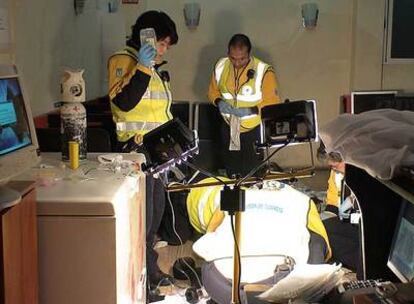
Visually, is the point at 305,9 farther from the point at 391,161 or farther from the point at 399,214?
the point at 391,161

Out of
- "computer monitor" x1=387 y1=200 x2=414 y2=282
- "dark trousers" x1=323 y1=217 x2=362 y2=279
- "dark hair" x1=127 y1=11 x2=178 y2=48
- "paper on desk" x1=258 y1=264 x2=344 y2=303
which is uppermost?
"dark hair" x1=127 y1=11 x2=178 y2=48

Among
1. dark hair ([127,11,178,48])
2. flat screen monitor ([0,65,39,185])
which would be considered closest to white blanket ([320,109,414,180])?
flat screen monitor ([0,65,39,185])

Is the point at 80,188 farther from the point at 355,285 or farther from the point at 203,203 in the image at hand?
the point at 203,203

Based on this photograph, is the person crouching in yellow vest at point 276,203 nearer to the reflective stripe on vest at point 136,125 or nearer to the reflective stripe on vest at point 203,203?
the reflective stripe on vest at point 203,203

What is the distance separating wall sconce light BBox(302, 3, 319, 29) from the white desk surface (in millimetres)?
4226

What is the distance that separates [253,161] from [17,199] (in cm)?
404

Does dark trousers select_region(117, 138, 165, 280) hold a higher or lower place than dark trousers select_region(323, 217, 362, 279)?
higher

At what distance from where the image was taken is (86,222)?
154 cm

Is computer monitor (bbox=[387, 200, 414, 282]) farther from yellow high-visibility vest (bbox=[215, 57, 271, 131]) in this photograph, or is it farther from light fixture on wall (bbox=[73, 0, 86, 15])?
yellow high-visibility vest (bbox=[215, 57, 271, 131])

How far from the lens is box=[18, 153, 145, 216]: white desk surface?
1538 mm

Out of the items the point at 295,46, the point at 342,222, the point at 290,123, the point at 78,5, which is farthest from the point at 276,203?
the point at 295,46

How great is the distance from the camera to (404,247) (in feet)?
4.83

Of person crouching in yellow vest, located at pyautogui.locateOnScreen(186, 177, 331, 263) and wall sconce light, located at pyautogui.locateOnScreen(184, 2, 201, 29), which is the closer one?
person crouching in yellow vest, located at pyautogui.locateOnScreen(186, 177, 331, 263)

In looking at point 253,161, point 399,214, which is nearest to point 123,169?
point 399,214
